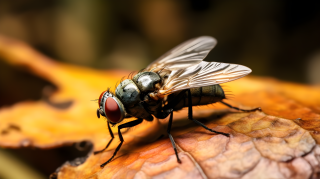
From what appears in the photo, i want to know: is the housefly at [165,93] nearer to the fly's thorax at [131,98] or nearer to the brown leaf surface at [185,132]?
the fly's thorax at [131,98]

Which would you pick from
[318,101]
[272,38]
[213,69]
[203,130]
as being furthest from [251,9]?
[203,130]

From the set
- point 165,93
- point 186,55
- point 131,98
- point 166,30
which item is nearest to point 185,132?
point 165,93

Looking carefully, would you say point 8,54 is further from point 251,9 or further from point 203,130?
point 251,9

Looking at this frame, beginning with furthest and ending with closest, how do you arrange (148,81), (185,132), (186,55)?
1. (186,55)
2. (148,81)
3. (185,132)

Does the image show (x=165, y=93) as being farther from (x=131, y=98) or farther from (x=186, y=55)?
(x=186, y=55)

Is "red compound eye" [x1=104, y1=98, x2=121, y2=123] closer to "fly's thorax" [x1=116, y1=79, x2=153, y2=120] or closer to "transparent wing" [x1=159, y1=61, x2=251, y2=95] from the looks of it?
"fly's thorax" [x1=116, y1=79, x2=153, y2=120]

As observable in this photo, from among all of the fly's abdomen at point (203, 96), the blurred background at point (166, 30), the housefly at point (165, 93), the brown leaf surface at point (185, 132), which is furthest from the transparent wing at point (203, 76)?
the blurred background at point (166, 30)

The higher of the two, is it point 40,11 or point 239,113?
point 40,11
